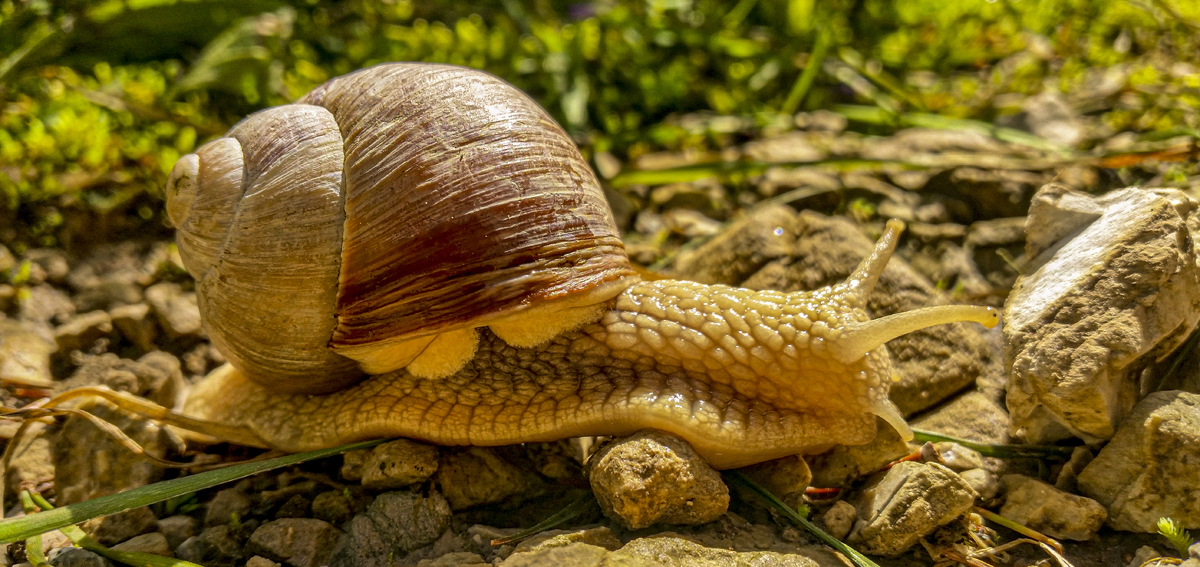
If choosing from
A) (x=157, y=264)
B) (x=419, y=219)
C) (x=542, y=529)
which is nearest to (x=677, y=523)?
(x=542, y=529)

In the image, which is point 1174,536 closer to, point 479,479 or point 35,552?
point 479,479

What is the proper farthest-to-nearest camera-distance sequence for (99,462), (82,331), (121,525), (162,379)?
1. (82,331)
2. (162,379)
3. (99,462)
4. (121,525)

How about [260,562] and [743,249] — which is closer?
[260,562]

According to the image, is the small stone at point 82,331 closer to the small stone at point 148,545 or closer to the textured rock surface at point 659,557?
the small stone at point 148,545

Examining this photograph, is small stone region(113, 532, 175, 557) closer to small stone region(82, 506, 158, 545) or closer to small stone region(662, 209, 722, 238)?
small stone region(82, 506, 158, 545)

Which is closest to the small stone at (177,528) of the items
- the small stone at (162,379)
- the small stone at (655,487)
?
the small stone at (162,379)

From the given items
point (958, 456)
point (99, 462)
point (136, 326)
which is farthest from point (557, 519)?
point (136, 326)

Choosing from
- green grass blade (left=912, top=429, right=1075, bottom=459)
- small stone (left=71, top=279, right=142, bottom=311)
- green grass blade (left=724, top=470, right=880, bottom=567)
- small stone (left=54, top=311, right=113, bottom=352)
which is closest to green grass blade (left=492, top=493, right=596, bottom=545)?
green grass blade (left=724, top=470, right=880, bottom=567)
